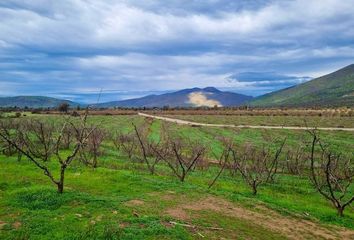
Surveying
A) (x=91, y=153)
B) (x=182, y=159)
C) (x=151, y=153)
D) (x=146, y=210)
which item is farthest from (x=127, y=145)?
(x=146, y=210)

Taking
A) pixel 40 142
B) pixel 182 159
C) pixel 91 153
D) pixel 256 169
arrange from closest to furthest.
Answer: pixel 256 169, pixel 182 159, pixel 91 153, pixel 40 142

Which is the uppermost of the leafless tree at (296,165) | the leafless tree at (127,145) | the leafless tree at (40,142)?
the leafless tree at (40,142)

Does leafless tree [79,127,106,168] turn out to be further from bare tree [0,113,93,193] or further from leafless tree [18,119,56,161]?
leafless tree [18,119,56,161]

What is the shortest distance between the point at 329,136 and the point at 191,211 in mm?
49904

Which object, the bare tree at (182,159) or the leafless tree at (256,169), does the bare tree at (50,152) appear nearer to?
the bare tree at (182,159)

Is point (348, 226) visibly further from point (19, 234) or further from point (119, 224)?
point (19, 234)

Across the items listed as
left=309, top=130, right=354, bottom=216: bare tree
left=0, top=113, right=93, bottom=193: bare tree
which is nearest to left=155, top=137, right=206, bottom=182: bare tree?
left=0, top=113, right=93, bottom=193: bare tree

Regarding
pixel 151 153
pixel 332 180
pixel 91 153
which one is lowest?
pixel 332 180

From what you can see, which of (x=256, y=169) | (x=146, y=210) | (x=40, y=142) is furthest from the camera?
(x=40, y=142)

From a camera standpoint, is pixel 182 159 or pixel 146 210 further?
pixel 182 159

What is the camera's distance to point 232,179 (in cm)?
3319

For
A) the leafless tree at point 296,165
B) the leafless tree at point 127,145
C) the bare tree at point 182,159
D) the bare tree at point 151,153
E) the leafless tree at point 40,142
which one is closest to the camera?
the bare tree at point 182,159

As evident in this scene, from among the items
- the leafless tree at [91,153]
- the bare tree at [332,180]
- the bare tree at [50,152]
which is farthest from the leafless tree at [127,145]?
the bare tree at [332,180]

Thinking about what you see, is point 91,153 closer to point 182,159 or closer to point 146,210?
point 182,159
